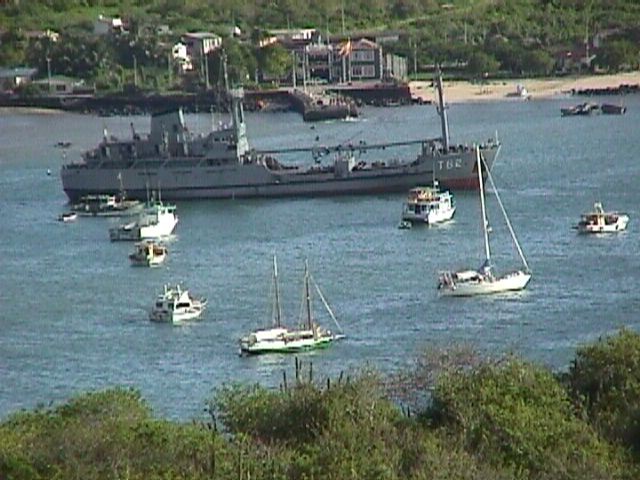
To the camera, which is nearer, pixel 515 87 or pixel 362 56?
pixel 515 87

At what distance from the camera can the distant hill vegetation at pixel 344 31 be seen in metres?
24.0

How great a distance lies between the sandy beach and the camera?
21.8 metres

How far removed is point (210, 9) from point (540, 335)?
21300mm

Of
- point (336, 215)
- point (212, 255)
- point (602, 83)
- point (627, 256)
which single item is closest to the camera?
point (627, 256)

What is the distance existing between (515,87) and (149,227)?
439 inches

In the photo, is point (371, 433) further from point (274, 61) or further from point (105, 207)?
point (274, 61)

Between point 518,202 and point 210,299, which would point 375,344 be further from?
point 518,202

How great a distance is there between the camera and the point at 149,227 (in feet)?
38.7

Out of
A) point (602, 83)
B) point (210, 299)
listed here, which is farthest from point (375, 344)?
point (602, 83)

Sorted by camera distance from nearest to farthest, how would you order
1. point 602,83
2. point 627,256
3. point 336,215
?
point 627,256, point 336,215, point 602,83

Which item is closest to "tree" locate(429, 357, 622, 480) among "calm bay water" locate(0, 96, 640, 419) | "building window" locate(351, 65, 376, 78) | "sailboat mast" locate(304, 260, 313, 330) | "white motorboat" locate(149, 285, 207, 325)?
"calm bay water" locate(0, 96, 640, 419)

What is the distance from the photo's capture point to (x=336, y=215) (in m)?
12.7

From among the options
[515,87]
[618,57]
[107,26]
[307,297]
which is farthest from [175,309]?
[107,26]

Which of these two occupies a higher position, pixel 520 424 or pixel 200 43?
pixel 520 424
